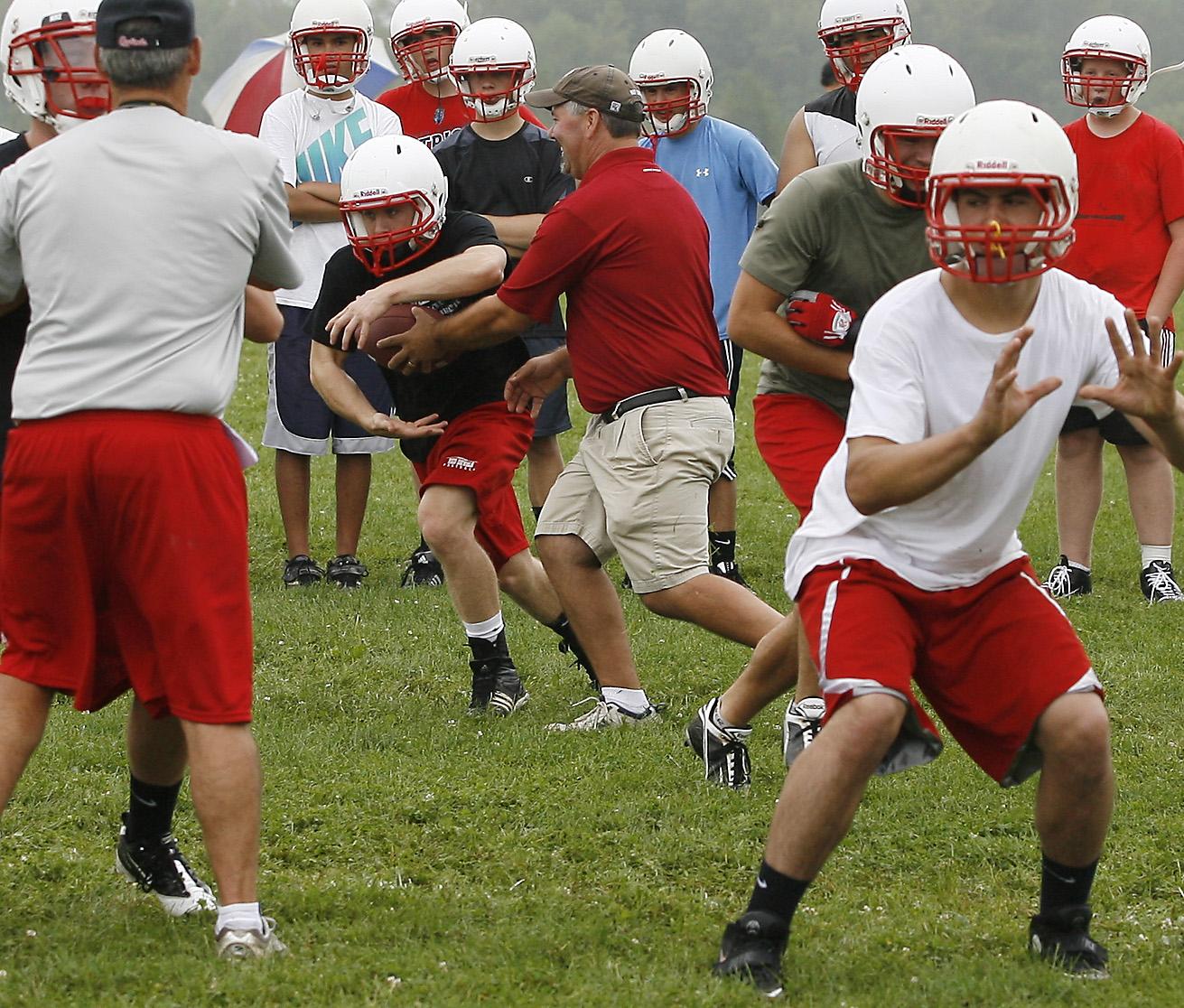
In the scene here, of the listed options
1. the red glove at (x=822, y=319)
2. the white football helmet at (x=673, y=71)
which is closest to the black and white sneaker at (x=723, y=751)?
the red glove at (x=822, y=319)

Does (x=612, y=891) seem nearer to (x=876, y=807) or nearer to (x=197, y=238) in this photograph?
(x=876, y=807)

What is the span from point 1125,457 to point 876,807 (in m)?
3.78

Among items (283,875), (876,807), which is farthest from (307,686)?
(876,807)

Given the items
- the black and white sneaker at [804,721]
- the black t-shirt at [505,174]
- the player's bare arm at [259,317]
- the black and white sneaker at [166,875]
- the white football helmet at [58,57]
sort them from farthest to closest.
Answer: the black t-shirt at [505,174] < the black and white sneaker at [804,721] < the black and white sneaker at [166,875] < the player's bare arm at [259,317] < the white football helmet at [58,57]

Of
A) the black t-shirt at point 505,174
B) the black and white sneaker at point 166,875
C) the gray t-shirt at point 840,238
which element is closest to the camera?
the black and white sneaker at point 166,875

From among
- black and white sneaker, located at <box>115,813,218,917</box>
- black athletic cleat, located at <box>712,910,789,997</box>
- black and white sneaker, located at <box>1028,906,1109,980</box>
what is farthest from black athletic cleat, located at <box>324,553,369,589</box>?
black and white sneaker, located at <box>1028,906,1109,980</box>

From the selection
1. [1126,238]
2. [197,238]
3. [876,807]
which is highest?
[197,238]

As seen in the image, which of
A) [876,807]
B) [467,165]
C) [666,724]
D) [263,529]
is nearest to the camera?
[876,807]

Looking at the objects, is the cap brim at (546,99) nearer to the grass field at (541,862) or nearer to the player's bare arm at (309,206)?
the grass field at (541,862)

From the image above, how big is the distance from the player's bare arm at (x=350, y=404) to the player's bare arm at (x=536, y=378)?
0.27 m

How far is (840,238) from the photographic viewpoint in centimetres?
527

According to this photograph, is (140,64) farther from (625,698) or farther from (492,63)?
(492,63)

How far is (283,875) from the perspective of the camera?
4875 millimetres

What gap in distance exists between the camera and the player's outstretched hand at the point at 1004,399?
3.60 m
